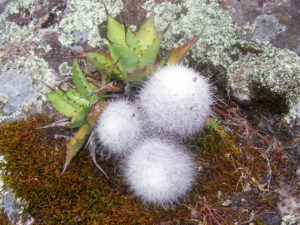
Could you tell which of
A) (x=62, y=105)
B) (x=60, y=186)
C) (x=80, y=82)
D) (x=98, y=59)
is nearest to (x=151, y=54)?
(x=98, y=59)

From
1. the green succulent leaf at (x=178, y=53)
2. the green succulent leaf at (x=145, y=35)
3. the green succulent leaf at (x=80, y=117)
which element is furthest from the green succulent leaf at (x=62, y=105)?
the green succulent leaf at (x=178, y=53)

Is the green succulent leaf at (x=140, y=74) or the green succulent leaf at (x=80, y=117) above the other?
the green succulent leaf at (x=140, y=74)

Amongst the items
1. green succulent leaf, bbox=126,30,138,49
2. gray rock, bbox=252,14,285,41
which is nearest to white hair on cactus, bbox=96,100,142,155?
green succulent leaf, bbox=126,30,138,49

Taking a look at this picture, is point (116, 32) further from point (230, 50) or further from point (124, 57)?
point (230, 50)

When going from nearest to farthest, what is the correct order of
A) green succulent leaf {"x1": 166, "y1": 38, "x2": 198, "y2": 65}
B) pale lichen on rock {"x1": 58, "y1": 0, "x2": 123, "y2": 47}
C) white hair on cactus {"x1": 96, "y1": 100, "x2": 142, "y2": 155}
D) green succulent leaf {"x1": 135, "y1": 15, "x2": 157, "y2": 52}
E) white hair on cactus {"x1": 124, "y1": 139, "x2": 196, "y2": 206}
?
white hair on cactus {"x1": 124, "y1": 139, "x2": 196, "y2": 206}, white hair on cactus {"x1": 96, "y1": 100, "x2": 142, "y2": 155}, green succulent leaf {"x1": 166, "y1": 38, "x2": 198, "y2": 65}, green succulent leaf {"x1": 135, "y1": 15, "x2": 157, "y2": 52}, pale lichen on rock {"x1": 58, "y1": 0, "x2": 123, "y2": 47}

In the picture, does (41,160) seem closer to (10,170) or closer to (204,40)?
(10,170)

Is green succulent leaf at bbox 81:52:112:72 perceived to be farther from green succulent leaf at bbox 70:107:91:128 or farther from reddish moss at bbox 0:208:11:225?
reddish moss at bbox 0:208:11:225

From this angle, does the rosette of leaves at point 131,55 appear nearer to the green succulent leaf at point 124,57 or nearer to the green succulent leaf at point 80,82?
the green succulent leaf at point 124,57
